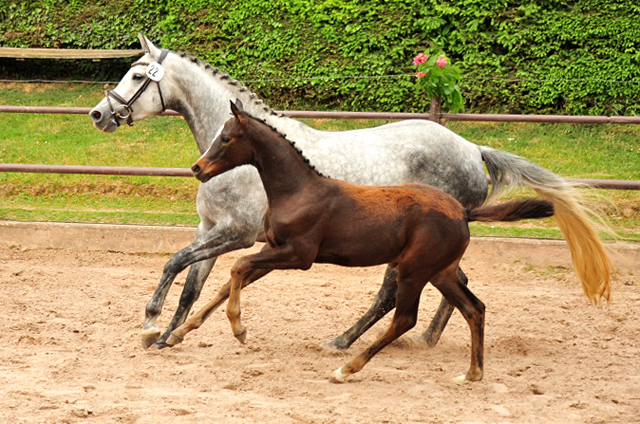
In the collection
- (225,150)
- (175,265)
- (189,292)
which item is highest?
(225,150)

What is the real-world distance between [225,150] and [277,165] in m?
0.29

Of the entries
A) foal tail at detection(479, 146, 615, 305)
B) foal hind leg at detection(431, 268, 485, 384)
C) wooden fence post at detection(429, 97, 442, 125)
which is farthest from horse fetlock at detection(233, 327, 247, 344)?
wooden fence post at detection(429, 97, 442, 125)

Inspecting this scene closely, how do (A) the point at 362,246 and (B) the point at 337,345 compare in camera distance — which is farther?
(B) the point at 337,345

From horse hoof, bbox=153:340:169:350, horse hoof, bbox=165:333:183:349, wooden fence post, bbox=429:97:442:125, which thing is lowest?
horse hoof, bbox=153:340:169:350

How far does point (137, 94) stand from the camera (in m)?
4.61

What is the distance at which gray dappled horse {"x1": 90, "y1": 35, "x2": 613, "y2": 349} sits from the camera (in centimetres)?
444

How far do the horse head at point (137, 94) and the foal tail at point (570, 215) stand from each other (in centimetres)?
228

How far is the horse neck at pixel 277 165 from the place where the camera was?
3.78 metres

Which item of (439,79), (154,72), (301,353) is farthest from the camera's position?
(439,79)

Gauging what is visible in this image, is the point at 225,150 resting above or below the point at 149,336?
above

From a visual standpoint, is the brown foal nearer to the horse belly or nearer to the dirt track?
the horse belly

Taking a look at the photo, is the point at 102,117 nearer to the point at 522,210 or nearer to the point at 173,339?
the point at 173,339

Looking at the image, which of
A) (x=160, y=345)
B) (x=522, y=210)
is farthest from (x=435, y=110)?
(x=160, y=345)

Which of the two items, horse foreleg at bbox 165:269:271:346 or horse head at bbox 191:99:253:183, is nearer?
horse head at bbox 191:99:253:183
